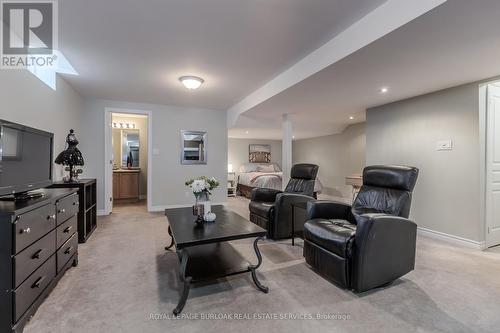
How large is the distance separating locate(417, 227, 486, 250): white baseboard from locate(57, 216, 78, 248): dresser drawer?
445 cm

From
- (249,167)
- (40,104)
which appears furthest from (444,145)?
(249,167)

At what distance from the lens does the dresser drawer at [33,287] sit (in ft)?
4.79

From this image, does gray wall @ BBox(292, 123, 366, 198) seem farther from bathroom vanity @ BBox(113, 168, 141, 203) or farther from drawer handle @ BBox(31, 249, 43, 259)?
drawer handle @ BBox(31, 249, 43, 259)

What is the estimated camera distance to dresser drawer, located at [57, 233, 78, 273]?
6.81ft

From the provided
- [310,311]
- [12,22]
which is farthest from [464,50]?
[12,22]

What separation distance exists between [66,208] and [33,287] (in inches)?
30.9

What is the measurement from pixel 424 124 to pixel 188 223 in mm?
3574

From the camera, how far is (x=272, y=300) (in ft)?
6.20

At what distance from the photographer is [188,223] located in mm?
2354

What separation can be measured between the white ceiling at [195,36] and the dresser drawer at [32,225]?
1.59m

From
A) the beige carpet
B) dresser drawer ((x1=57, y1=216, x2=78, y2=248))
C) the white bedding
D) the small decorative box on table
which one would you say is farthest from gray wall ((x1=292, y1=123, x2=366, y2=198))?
dresser drawer ((x1=57, y1=216, x2=78, y2=248))

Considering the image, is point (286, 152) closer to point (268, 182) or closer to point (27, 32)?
point (268, 182)

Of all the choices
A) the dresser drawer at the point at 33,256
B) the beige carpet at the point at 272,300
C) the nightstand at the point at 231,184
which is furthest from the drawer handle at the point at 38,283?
the nightstand at the point at 231,184

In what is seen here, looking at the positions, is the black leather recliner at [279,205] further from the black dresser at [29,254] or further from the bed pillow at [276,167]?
the bed pillow at [276,167]
